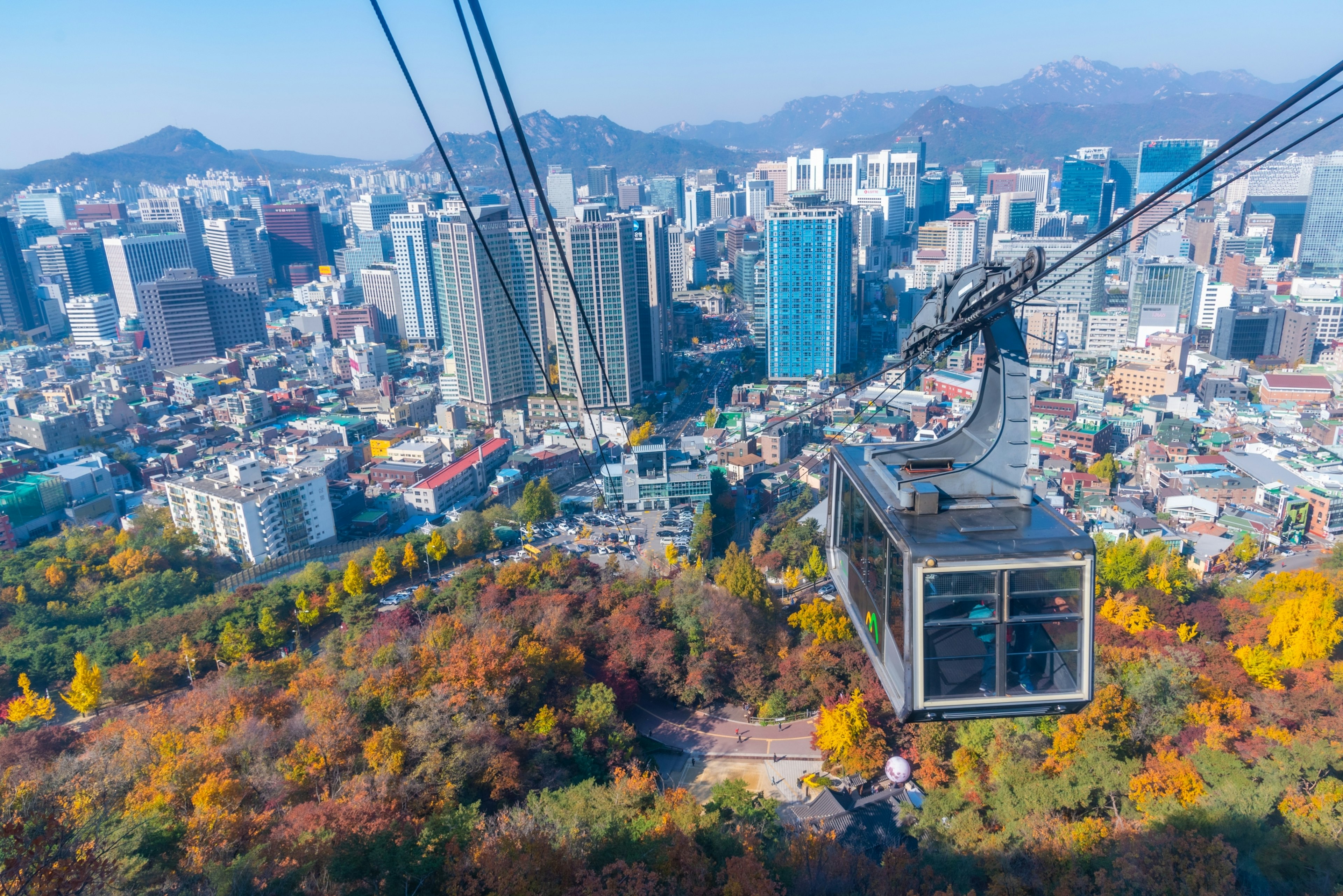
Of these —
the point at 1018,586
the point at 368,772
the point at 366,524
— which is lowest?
the point at 366,524

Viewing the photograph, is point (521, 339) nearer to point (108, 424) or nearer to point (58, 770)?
point (108, 424)

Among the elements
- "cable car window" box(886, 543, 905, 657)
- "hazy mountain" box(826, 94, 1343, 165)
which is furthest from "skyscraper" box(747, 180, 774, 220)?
"cable car window" box(886, 543, 905, 657)

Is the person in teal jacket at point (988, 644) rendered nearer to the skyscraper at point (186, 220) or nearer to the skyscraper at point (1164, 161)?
the skyscraper at point (186, 220)

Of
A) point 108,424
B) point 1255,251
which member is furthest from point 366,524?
point 1255,251

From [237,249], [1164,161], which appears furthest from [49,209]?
[1164,161]

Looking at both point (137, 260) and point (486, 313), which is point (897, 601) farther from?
point (137, 260)

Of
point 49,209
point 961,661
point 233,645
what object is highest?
point 49,209
